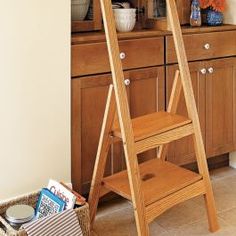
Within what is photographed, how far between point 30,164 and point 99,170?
323mm

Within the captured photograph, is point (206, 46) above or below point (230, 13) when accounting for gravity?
below

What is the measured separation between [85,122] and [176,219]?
0.69 metres

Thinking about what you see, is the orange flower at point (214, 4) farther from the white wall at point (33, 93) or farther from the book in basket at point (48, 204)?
the book in basket at point (48, 204)

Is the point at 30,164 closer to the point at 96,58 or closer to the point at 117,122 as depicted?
the point at 117,122

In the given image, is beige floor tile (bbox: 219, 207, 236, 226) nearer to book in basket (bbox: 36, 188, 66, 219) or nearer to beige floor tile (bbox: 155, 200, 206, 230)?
beige floor tile (bbox: 155, 200, 206, 230)

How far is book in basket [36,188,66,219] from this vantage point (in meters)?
2.29

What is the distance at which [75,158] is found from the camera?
8.79 ft


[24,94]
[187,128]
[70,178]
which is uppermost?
A: [24,94]

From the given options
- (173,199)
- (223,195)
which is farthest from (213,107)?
(173,199)

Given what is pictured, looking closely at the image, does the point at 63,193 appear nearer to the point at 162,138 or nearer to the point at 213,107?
the point at 162,138

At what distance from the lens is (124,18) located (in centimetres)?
278

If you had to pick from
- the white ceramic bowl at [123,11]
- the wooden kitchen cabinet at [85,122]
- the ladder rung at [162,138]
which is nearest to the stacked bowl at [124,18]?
the white ceramic bowl at [123,11]

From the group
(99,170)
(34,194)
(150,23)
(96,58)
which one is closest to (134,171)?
(99,170)

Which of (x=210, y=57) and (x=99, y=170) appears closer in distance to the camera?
(x=99, y=170)
